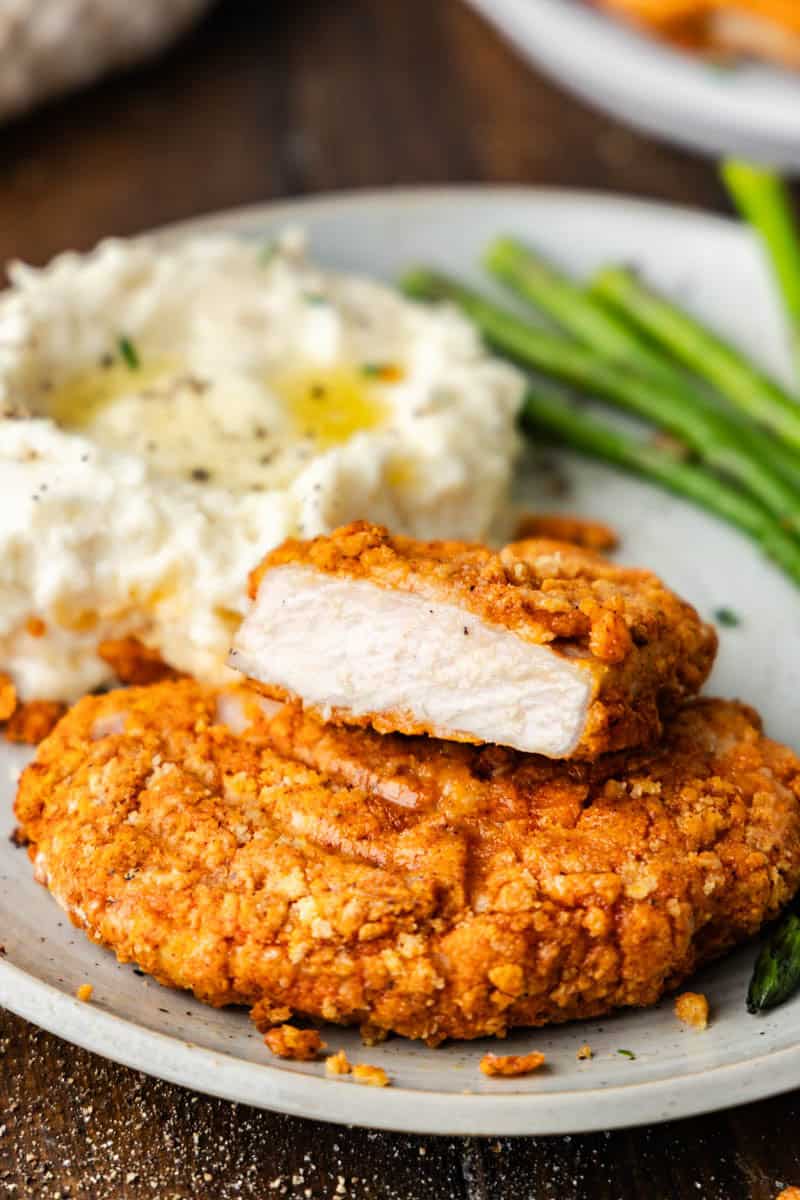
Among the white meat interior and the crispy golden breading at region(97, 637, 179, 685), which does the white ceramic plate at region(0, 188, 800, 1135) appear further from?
the white meat interior

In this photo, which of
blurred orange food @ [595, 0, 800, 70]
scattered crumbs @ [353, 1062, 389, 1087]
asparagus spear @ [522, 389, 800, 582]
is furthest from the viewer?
blurred orange food @ [595, 0, 800, 70]

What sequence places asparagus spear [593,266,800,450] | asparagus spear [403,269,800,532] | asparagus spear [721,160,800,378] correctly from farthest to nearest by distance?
asparagus spear [721,160,800,378]
asparagus spear [593,266,800,450]
asparagus spear [403,269,800,532]

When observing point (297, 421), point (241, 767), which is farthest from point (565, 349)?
point (241, 767)

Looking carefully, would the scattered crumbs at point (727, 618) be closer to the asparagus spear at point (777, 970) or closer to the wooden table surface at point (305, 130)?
the asparagus spear at point (777, 970)

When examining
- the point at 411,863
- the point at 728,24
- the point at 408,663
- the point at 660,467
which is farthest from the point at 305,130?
the point at 411,863

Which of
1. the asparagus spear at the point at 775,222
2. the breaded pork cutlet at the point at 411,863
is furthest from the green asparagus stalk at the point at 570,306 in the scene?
the breaded pork cutlet at the point at 411,863

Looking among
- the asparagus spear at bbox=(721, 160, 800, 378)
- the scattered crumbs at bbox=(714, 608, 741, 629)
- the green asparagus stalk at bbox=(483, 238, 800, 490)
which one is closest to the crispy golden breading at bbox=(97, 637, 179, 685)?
the scattered crumbs at bbox=(714, 608, 741, 629)
